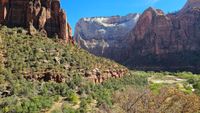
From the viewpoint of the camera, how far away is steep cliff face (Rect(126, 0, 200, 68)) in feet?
496

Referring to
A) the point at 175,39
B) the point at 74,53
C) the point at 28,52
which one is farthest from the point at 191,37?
the point at 28,52

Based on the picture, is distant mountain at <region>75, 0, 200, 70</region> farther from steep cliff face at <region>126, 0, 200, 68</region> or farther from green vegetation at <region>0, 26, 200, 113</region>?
green vegetation at <region>0, 26, 200, 113</region>

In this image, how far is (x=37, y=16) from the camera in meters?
67.7

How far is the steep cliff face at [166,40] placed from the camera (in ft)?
496

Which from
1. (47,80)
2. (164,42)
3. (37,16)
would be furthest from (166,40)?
(47,80)

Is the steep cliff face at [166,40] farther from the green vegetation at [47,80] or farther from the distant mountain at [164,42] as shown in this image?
the green vegetation at [47,80]

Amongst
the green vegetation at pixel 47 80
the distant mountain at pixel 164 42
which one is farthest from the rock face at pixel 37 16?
the distant mountain at pixel 164 42

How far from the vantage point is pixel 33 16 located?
66.8 metres

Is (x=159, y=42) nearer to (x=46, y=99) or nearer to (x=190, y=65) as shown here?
(x=190, y=65)

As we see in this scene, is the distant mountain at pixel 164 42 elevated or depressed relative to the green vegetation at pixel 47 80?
elevated

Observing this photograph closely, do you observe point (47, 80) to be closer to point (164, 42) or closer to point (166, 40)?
point (164, 42)

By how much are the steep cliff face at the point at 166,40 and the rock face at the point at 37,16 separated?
81521 mm

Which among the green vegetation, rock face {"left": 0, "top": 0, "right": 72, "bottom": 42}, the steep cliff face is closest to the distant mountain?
the steep cliff face

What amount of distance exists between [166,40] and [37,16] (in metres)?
103
